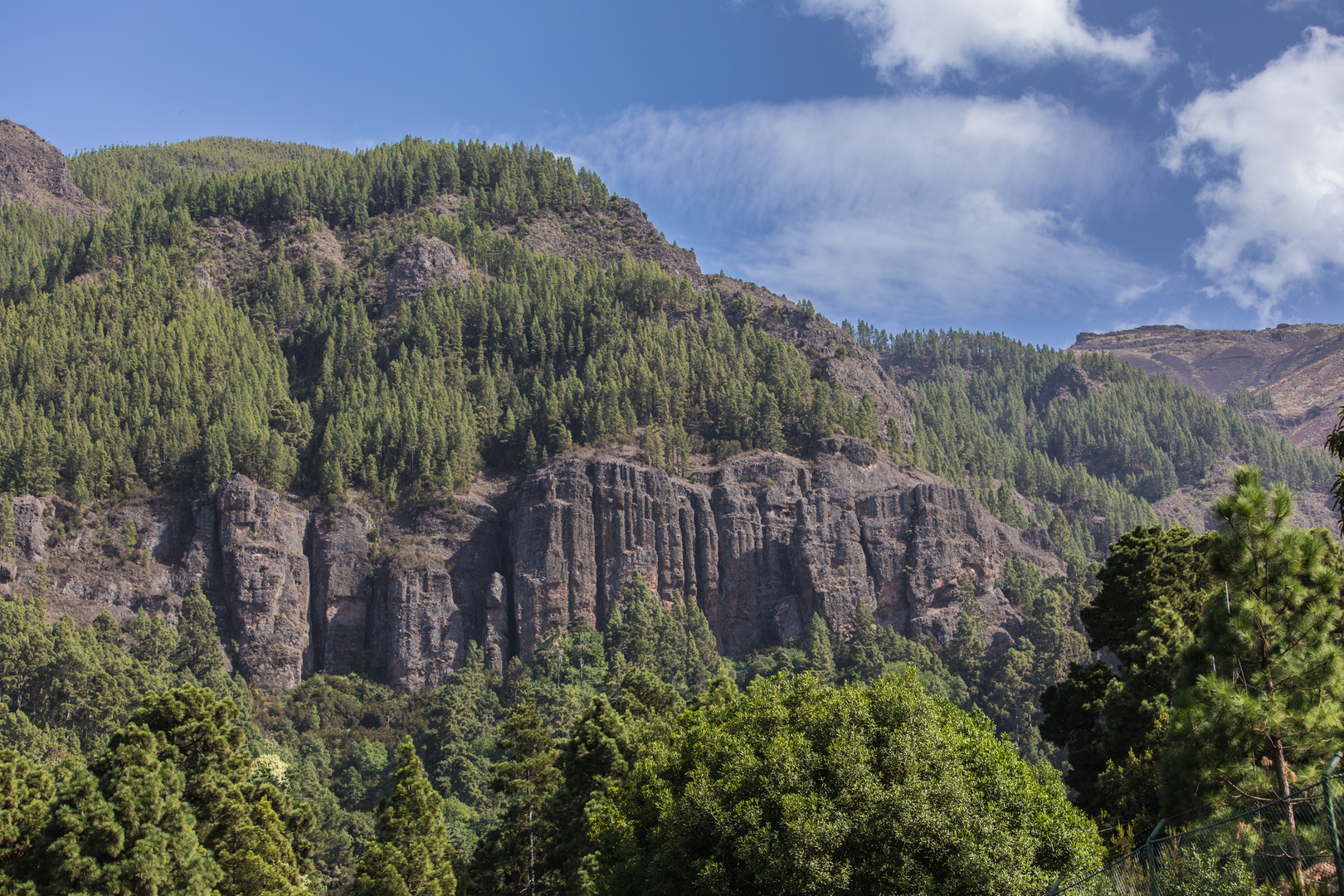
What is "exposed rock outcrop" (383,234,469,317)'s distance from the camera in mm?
177625

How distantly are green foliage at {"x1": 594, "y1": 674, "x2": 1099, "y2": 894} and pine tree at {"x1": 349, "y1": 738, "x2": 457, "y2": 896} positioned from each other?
87.9ft

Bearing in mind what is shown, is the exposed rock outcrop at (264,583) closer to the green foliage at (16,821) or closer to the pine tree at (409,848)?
the pine tree at (409,848)

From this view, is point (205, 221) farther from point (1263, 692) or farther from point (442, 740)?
point (1263, 692)

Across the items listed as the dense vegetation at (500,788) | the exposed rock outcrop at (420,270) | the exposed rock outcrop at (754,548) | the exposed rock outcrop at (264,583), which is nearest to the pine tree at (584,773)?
the dense vegetation at (500,788)

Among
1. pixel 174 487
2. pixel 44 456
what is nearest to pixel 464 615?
pixel 174 487

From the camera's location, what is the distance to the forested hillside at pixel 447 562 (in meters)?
54.1

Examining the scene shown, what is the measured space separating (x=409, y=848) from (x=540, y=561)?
73.6 meters

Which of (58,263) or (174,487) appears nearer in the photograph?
(174,487)

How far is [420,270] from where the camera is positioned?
18125 cm

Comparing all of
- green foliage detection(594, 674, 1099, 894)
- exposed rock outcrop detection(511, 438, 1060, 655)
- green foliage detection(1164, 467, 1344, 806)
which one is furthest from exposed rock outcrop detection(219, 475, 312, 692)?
green foliage detection(1164, 467, 1344, 806)

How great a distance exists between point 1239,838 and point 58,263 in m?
185

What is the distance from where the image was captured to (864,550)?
144 meters

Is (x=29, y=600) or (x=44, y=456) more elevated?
(x=44, y=456)

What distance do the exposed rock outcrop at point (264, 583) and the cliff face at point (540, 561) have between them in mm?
189
